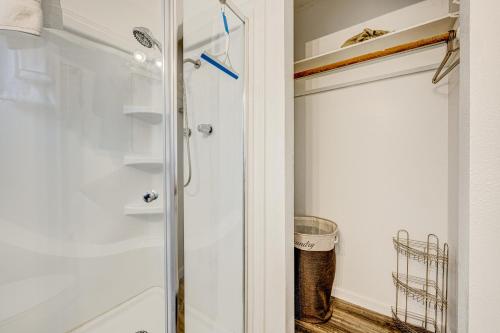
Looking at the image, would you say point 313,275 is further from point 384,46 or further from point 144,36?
point 144,36

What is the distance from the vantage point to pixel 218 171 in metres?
1.13

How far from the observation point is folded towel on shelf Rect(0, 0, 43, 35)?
0.56 metres

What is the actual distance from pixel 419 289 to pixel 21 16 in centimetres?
210

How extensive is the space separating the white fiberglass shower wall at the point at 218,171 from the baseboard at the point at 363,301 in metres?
0.78

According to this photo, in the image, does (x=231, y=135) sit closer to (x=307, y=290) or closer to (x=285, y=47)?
(x=285, y=47)

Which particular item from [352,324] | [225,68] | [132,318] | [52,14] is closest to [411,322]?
[352,324]

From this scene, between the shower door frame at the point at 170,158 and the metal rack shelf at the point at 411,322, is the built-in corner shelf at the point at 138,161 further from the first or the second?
the metal rack shelf at the point at 411,322

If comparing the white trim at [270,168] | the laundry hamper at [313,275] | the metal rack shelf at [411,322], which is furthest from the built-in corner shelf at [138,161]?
the metal rack shelf at [411,322]

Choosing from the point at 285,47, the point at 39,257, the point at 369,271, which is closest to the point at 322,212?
the point at 369,271

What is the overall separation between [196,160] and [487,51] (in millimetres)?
1090

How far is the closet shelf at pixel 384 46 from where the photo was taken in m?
1.04

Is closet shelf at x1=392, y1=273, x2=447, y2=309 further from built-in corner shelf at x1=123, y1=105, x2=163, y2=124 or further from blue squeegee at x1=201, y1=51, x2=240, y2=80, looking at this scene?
built-in corner shelf at x1=123, y1=105, x2=163, y2=124

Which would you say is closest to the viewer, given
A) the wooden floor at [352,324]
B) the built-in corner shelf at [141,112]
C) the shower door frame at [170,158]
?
the shower door frame at [170,158]

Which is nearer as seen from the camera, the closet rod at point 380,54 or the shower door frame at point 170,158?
the shower door frame at point 170,158
